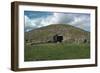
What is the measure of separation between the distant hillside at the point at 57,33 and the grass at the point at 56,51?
5 cm

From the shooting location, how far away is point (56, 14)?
187cm

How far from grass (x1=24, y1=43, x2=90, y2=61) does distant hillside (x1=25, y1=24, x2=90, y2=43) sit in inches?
1.8

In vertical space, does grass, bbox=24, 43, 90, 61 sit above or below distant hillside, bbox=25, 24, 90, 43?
below

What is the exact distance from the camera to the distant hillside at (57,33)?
71.3 inches

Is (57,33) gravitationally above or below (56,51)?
above

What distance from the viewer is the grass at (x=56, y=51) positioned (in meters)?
1.80

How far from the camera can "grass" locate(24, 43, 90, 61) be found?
1799 millimetres

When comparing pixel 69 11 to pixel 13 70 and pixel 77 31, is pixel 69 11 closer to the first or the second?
pixel 77 31

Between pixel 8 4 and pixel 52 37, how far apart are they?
429 mm

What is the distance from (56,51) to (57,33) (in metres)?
0.15

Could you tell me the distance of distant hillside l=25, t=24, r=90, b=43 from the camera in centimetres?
181

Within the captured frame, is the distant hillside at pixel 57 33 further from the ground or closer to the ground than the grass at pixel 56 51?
further from the ground

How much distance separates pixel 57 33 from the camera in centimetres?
188

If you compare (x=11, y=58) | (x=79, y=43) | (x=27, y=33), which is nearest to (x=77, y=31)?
(x=79, y=43)
